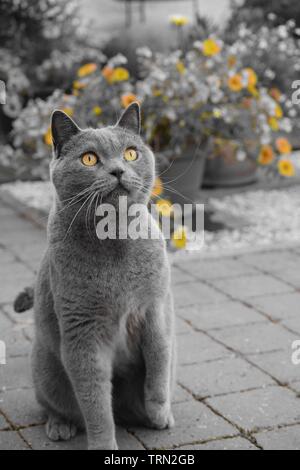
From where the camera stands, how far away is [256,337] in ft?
11.5

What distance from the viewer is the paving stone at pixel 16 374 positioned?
308 centimetres

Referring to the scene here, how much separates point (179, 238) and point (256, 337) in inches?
49.9

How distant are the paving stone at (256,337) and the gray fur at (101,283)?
0.92 m

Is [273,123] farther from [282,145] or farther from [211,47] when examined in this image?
[211,47]

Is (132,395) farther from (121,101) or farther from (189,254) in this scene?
(121,101)

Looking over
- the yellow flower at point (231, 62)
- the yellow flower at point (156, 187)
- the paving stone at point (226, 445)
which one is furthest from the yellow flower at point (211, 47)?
the paving stone at point (226, 445)

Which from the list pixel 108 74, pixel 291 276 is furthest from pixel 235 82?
pixel 291 276

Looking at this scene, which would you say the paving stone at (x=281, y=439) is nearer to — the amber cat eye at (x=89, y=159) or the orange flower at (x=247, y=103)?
the amber cat eye at (x=89, y=159)

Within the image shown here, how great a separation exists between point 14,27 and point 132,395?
18.8ft

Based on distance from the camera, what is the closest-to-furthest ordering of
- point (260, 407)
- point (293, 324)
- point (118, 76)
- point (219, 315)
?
point (260, 407) → point (293, 324) → point (219, 315) → point (118, 76)

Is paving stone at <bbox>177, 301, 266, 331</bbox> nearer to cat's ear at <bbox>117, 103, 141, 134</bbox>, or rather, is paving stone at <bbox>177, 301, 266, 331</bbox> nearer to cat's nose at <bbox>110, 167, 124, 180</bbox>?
cat's ear at <bbox>117, 103, 141, 134</bbox>

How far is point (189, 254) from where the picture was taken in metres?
4.76

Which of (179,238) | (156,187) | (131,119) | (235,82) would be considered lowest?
(179,238)
